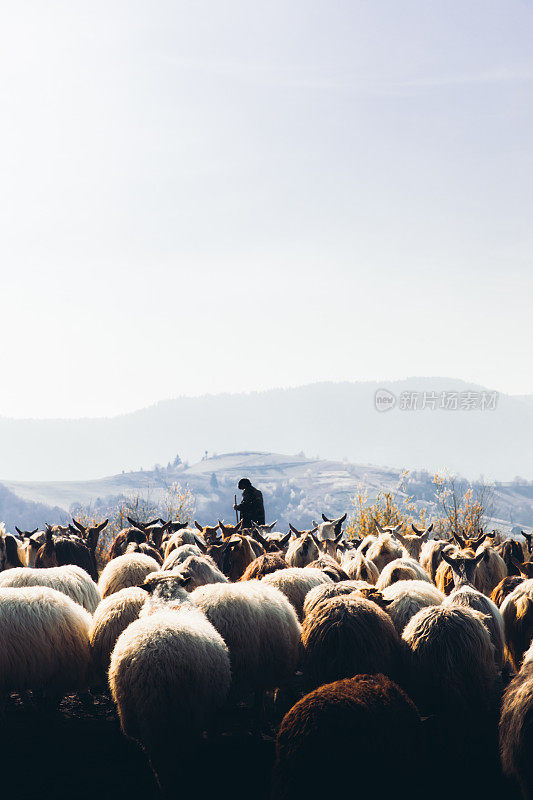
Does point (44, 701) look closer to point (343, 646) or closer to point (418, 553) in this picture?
point (343, 646)

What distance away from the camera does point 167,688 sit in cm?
584

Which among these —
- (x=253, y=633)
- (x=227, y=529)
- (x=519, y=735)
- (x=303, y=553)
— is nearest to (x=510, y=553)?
(x=303, y=553)

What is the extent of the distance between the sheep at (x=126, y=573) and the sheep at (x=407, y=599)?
368 cm

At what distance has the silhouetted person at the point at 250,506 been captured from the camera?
16406 millimetres

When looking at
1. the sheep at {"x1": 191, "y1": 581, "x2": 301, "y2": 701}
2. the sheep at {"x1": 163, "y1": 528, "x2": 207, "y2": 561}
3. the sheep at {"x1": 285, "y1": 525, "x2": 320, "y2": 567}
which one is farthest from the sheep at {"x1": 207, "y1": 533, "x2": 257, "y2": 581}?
the sheep at {"x1": 191, "y1": 581, "x2": 301, "y2": 701}

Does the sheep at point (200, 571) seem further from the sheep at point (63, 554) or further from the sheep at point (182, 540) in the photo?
the sheep at point (63, 554)

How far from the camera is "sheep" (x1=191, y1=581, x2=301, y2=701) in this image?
7.24 metres

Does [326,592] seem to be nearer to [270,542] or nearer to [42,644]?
[42,644]

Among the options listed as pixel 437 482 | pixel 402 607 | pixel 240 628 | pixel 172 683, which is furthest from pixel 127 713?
pixel 437 482

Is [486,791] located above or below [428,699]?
below

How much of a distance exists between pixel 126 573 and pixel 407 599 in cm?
423

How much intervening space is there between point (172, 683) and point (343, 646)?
6.17 feet

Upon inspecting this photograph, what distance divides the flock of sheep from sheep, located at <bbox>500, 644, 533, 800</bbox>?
0.04ft

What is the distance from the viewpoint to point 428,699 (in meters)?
6.70
